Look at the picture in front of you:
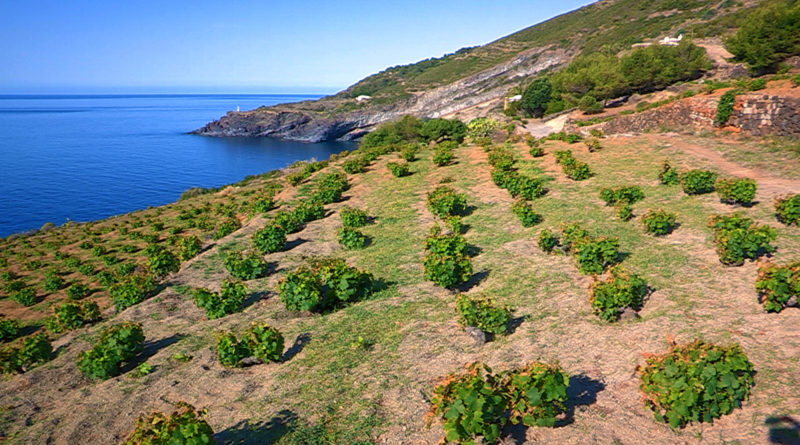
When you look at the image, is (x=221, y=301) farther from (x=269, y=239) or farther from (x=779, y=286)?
(x=779, y=286)

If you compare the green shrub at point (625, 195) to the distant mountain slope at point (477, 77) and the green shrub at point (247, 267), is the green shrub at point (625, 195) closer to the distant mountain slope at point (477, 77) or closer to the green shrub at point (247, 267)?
the green shrub at point (247, 267)

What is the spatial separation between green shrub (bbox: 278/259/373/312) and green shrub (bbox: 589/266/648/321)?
7254mm

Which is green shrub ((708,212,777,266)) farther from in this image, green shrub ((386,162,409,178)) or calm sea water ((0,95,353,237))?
calm sea water ((0,95,353,237))

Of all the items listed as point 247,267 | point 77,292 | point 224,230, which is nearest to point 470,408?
point 247,267

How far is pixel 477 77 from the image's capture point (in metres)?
149

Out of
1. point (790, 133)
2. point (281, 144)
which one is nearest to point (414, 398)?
point (790, 133)

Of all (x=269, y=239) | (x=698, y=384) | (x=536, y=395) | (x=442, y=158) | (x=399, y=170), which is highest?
(x=442, y=158)

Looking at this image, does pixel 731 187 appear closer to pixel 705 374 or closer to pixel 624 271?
pixel 624 271

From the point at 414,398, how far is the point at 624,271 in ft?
22.6

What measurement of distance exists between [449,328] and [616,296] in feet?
14.7

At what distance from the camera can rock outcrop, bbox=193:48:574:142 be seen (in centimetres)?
13662

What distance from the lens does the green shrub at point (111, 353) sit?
10984 millimetres

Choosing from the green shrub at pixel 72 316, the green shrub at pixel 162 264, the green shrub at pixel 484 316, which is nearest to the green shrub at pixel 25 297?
the green shrub at pixel 72 316

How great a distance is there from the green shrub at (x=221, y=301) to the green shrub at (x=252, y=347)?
3570 mm
